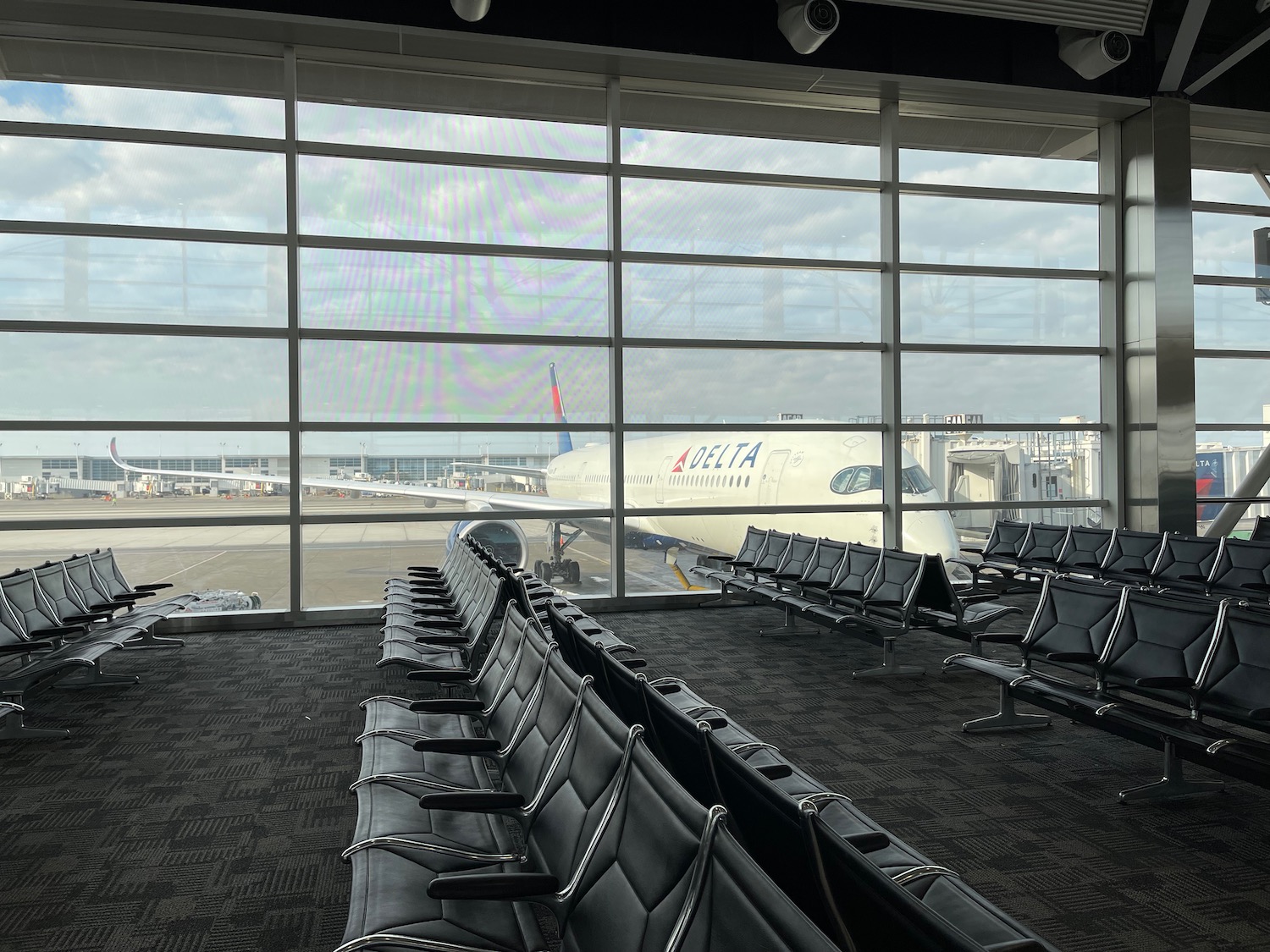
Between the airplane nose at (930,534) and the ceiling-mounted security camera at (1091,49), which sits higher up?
the ceiling-mounted security camera at (1091,49)

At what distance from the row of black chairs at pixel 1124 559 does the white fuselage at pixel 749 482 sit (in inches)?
24.2

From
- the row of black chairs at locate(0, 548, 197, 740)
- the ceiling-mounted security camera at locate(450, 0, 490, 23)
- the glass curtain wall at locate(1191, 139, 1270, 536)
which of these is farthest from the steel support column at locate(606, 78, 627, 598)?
the glass curtain wall at locate(1191, 139, 1270, 536)

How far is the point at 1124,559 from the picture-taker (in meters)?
7.25

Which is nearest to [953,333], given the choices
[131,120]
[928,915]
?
[131,120]

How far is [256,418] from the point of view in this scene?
7.37 m

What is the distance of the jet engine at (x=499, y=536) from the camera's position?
7.93 m

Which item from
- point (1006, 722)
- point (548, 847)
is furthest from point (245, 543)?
point (548, 847)

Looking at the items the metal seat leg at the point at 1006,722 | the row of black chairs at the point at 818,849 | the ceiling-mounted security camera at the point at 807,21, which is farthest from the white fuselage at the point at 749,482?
the row of black chairs at the point at 818,849

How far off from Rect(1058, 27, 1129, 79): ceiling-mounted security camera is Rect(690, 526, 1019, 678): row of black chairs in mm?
5566

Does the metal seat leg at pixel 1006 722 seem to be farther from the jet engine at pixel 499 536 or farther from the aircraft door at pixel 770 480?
the jet engine at pixel 499 536

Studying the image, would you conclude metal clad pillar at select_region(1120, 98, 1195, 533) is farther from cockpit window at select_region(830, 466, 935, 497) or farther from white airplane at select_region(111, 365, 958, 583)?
cockpit window at select_region(830, 466, 935, 497)

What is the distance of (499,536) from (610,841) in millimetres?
6650

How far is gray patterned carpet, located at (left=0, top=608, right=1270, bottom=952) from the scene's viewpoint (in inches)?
97.2

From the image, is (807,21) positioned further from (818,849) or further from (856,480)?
(818,849)
